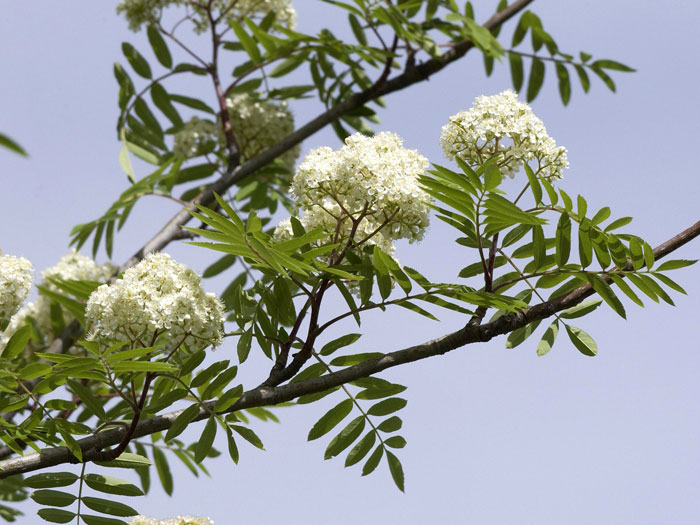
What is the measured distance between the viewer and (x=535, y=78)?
5.58m

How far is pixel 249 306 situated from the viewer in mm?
3053

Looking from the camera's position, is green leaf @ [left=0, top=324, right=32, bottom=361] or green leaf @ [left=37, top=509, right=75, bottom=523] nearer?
green leaf @ [left=0, top=324, right=32, bottom=361]

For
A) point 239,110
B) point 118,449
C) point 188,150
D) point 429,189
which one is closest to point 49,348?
point 188,150

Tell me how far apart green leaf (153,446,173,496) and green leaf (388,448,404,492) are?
2.03m

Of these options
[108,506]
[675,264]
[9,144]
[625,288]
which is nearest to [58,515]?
[108,506]

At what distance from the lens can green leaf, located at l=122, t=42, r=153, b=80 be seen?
5.53m

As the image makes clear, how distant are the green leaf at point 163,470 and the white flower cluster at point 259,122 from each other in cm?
201

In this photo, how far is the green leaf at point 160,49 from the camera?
18.5 ft

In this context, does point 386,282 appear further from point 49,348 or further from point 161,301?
point 49,348

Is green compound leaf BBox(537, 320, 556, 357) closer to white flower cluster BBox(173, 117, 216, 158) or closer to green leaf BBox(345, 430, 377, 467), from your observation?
green leaf BBox(345, 430, 377, 467)

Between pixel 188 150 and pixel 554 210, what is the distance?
331 cm

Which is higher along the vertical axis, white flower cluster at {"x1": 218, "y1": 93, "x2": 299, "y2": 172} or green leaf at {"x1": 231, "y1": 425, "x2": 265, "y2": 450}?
white flower cluster at {"x1": 218, "y1": 93, "x2": 299, "y2": 172}

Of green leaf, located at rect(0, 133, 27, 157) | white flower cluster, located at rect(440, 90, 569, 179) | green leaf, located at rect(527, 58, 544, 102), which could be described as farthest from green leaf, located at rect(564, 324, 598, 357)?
green leaf, located at rect(527, 58, 544, 102)

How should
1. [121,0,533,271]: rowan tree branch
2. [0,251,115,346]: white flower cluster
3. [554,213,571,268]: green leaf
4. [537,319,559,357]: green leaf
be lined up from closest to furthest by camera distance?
[554,213,571,268]: green leaf < [537,319,559,357]: green leaf < [121,0,533,271]: rowan tree branch < [0,251,115,346]: white flower cluster
